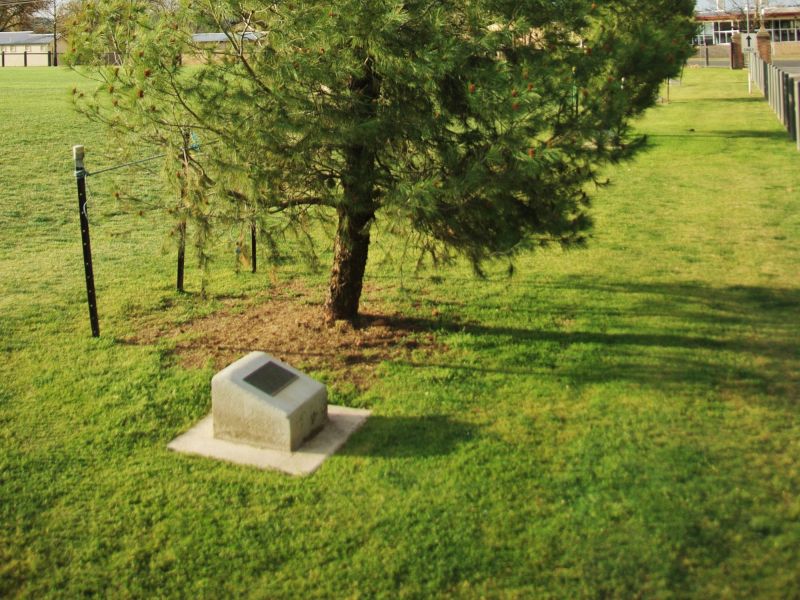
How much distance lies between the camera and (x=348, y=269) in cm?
796

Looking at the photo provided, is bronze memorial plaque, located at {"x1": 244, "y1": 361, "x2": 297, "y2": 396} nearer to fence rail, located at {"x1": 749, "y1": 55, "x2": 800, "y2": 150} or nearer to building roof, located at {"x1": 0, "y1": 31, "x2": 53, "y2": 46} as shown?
fence rail, located at {"x1": 749, "y1": 55, "x2": 800, "y2": 150}

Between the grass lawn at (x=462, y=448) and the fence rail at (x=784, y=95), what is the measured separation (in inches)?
379

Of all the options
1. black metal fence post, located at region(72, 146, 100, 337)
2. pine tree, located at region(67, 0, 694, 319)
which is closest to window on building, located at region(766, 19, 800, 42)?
pine tree, located at region(67, 0, 694, 319)

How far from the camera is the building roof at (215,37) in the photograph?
7016 millimetres

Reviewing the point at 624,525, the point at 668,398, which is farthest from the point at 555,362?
the point at 624,525

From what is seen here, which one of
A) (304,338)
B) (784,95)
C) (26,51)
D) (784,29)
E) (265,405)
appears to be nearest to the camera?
(265,405)

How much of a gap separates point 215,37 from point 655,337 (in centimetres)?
465

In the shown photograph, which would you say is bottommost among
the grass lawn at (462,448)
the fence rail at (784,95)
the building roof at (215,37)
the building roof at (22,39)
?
the grass lawn at (462,448)

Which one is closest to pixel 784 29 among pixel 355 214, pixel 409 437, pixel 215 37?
pixel 355 214

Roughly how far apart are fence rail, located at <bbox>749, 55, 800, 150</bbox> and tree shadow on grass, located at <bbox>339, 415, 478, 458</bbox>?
49.9ft

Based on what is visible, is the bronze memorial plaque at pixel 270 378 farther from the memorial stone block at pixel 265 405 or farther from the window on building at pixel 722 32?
the window on building at pixel 722 32

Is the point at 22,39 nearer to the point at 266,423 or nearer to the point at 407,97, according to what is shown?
the point at 407,97

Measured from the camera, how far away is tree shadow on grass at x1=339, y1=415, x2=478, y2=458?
583 centimetres

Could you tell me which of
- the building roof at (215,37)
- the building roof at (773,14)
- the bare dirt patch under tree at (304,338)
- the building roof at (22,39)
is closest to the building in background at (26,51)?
the building roof at (22,39)
